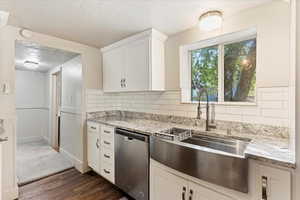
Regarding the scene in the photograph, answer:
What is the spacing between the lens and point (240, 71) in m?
1.72

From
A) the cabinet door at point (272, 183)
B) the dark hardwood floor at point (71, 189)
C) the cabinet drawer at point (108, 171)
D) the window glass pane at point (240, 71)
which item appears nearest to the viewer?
the cabinet door at point (272, 183)

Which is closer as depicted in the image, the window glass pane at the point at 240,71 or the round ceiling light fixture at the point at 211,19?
the round ceiling light fixture at the point at 211,19

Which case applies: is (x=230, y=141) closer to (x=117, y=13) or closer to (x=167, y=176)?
(x=167, y=176)

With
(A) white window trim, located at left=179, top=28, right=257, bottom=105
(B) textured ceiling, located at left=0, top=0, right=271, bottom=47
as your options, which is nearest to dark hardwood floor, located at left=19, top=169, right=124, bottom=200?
(A) white window trim, located at left=179, top=28, right=257, bottom=105

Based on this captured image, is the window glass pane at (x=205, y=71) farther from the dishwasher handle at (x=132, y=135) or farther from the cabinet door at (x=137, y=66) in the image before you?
the dishwasher handle at (x=132, y=135)

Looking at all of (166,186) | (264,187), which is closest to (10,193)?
(166,186)

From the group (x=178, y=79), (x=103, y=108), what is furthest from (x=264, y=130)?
(x=103, y=108)

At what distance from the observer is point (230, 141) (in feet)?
4.73

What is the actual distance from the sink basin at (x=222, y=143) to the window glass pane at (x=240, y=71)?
53 centimetres

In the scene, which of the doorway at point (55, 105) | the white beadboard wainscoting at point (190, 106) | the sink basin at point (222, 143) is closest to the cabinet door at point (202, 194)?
the sink basin at point (222, 143)

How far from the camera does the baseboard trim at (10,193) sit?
1856 mm

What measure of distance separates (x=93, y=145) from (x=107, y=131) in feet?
1.68

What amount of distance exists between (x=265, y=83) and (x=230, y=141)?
2.10ft

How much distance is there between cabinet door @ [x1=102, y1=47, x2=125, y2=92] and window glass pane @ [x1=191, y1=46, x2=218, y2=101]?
1073 mm
